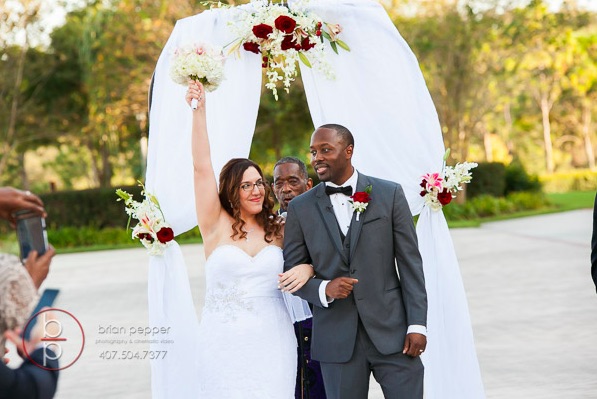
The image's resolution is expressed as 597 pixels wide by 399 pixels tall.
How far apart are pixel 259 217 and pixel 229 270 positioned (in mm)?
372

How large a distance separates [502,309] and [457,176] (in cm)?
563

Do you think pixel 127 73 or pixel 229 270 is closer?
pixel 229 270

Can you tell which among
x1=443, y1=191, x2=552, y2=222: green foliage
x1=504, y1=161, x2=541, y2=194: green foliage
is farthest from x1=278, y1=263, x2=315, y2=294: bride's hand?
x1=504, y1=161, x2=541, y2=194: green foliage

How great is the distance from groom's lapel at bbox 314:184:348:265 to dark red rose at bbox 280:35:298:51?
1541 mm

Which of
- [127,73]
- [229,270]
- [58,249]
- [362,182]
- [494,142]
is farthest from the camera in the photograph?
[494,142]

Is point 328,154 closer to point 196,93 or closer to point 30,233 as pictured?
point 196,93

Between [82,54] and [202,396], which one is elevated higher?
[82,54]

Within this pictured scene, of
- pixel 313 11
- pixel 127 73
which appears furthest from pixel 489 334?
pixel 127 73

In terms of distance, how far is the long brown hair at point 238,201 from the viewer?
5.51m

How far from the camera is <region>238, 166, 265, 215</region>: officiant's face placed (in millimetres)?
5492

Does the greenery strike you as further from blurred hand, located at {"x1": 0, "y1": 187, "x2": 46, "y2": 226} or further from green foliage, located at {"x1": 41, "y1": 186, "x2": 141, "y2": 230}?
blurred hand, located at {"x1": 0, "y1": 187, "x2": 46, "y2": 226}

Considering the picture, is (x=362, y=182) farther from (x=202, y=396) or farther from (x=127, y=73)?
(x=127, y=73)

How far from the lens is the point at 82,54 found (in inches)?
1201

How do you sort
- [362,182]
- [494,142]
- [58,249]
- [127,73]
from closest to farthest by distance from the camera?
[362,182] < [58,249] < [127,73] < [494,142]
